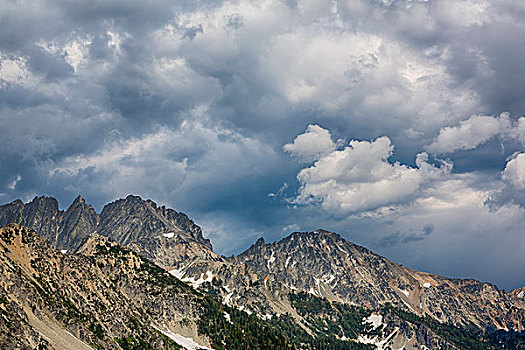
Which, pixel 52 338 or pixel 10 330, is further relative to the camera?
pixel 52 338

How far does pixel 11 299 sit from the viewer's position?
19062 centimetres

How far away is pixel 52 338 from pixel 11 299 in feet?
69.6

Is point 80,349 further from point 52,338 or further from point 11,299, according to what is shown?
point 11,299

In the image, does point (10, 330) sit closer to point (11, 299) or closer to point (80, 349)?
point (11, 299)

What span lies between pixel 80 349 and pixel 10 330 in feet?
131

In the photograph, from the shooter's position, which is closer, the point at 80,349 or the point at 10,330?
the point at 10,330

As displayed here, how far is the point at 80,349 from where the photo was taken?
199875mm

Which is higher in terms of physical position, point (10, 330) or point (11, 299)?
point (11, 299)

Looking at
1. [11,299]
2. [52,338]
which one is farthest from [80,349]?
[11,299]

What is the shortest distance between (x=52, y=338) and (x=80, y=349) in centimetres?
1475

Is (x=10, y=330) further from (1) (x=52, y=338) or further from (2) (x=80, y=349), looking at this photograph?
(2) (x=80, y=349)

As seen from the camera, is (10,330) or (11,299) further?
(11,299)

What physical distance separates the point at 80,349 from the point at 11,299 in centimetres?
3254

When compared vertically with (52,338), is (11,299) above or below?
above
